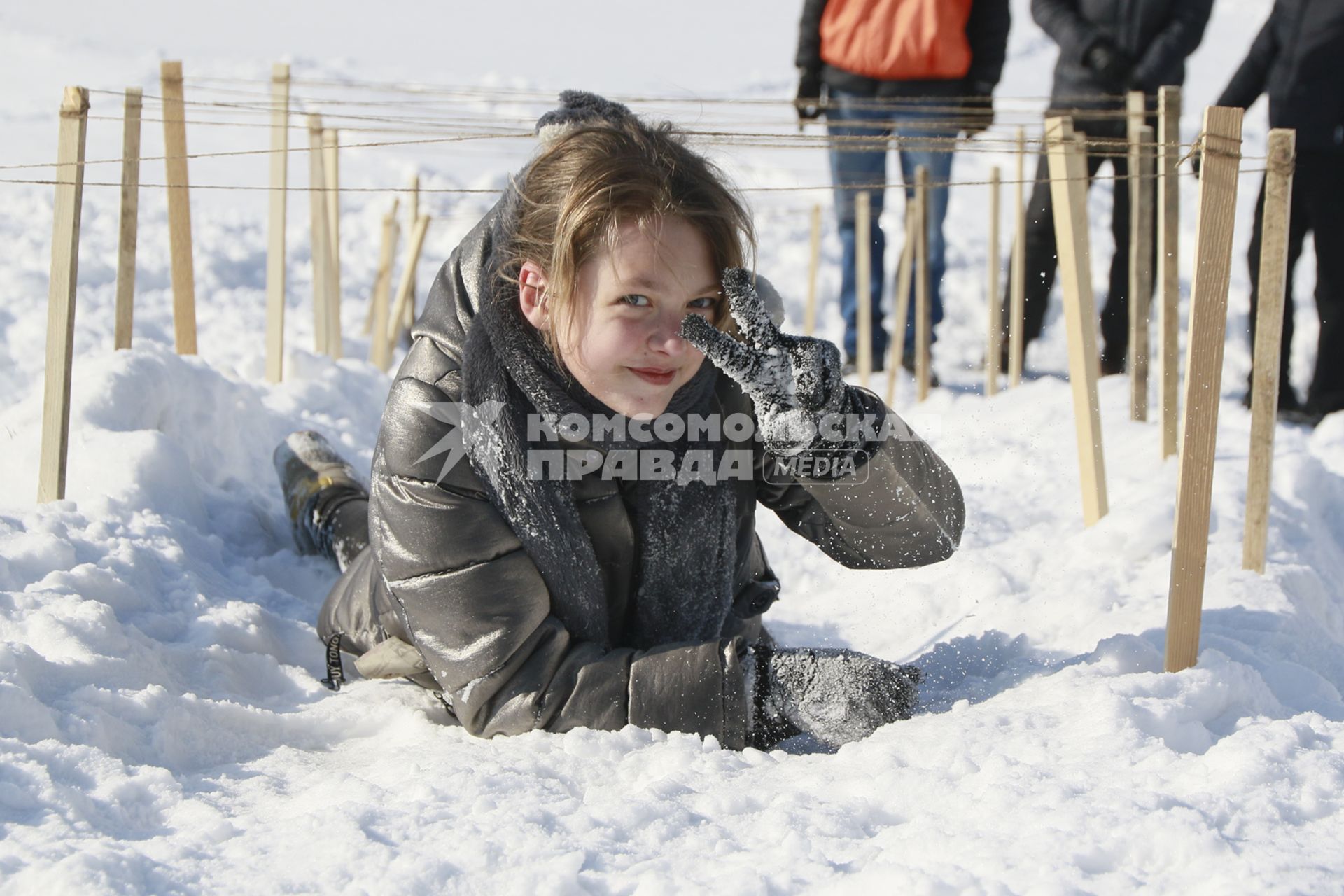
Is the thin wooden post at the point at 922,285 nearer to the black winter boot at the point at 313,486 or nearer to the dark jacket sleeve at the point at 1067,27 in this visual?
the dark jacket sleeve at the point at 1067,27

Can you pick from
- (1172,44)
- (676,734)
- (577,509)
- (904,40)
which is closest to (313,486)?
(577,509)

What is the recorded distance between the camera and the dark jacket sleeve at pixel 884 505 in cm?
176

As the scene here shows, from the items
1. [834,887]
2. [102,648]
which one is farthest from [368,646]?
[834,887]

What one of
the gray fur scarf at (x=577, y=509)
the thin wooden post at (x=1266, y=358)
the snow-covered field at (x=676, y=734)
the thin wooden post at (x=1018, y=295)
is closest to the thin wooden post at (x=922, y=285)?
the thin wooden post at (x=1018, y=295)

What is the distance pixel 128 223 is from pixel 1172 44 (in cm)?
337

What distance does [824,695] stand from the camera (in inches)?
67.4

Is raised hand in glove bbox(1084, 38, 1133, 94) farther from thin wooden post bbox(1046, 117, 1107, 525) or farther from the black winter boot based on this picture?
the black winter boot

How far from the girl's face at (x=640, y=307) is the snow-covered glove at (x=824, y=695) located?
0.40m

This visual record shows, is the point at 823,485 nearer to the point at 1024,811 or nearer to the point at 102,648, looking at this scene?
the point at 1024,811

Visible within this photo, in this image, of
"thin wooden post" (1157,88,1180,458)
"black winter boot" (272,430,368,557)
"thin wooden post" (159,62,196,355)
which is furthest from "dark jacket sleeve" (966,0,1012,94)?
"black winter boot" (272,430,368,557)

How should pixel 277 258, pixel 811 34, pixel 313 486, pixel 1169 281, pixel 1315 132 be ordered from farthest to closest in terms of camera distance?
1. pixel 811 34
2. pixel 1315 132
3. pixel 277 258
4. pixel 1169 281
5. pixel 313 486

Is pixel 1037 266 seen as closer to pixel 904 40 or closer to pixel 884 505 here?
pixel 904 40

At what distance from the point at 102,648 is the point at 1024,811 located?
4.33 ft

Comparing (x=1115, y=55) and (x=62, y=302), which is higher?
(x=1115, y=55)
